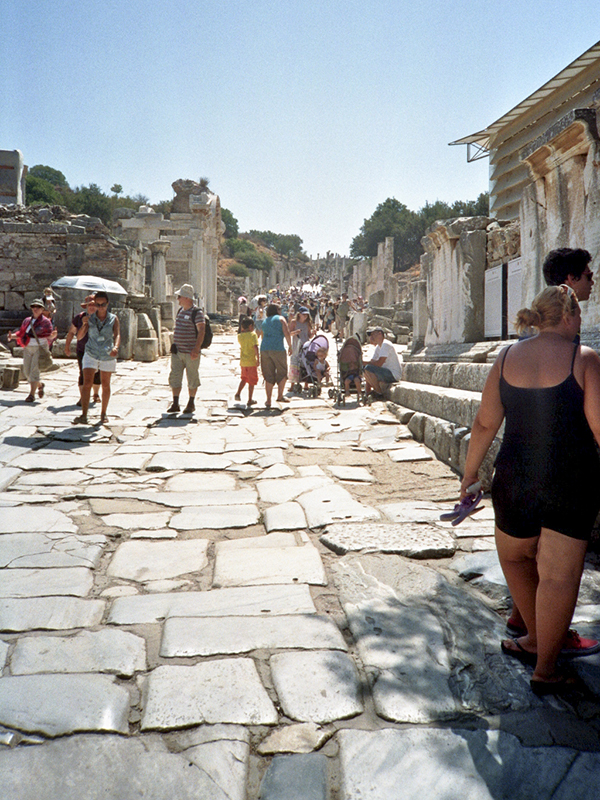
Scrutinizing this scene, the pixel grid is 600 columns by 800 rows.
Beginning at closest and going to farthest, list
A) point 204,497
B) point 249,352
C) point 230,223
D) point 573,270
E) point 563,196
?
point 573,270, point 563,196, point 204,497, point 249,352, point 230,223

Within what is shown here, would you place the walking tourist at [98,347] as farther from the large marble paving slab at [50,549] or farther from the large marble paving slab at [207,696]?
the large marble paving slab at [207,696]

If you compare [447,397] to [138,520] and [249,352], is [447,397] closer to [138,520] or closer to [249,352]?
[138,520]

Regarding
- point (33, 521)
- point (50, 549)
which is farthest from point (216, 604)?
point (33, 521)

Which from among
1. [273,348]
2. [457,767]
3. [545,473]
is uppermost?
[273,348]

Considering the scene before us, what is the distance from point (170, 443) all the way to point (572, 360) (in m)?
5.19

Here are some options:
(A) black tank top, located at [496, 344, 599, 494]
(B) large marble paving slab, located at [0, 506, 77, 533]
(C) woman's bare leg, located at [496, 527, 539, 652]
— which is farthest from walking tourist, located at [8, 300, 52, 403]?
(A) black tank top, located at [496, 344, 599, 494]

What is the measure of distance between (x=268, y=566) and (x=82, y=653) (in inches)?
45.9

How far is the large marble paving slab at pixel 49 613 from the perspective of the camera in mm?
2766

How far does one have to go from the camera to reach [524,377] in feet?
7.53

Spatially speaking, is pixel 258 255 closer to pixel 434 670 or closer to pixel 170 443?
pixel 170 443

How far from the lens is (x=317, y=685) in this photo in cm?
231

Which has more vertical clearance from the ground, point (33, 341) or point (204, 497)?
point (33, 341)

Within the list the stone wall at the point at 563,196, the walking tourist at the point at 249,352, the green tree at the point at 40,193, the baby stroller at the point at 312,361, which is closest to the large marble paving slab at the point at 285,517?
the stone wall at the point at 563,196

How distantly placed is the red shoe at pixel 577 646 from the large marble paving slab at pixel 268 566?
1184 millimetres
